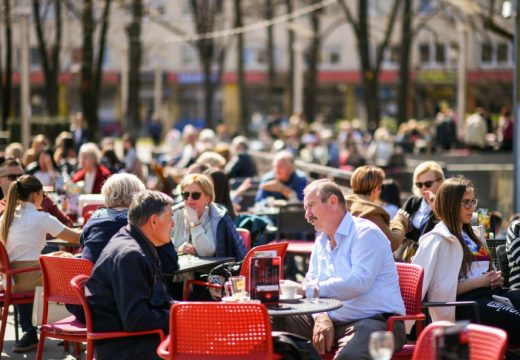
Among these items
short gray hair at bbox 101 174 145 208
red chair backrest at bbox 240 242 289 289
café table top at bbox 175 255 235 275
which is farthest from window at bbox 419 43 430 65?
short gray hair at bbox 101 174 145 208

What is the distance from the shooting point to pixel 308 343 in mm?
5953

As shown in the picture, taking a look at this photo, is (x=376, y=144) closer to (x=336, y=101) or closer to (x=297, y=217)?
(x=297, y=217)

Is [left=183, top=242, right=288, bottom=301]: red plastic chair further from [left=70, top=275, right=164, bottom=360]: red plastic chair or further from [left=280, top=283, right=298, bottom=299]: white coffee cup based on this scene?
[left=70, top=275, right=164, bottom=360]: red plastic chair

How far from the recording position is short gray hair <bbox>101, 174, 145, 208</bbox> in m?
7.93

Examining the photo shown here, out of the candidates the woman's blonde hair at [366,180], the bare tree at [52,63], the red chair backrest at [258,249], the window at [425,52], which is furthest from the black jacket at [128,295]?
the window at [425,52]

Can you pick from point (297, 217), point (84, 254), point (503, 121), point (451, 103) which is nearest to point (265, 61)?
point (451, 103)

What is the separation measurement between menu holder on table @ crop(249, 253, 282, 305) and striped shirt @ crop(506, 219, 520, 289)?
2216 mm

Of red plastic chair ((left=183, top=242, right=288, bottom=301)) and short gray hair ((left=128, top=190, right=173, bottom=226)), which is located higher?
short gray hair ((left=128, top=190, right=173, bottom=226))

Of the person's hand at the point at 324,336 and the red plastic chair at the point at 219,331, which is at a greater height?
the red plastic chair at the point at 219,331

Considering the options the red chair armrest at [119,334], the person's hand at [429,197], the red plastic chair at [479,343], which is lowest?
the red chair armrest at [119,334]

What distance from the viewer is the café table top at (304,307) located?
604cm

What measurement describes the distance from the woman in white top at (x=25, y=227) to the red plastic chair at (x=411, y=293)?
3169 mm

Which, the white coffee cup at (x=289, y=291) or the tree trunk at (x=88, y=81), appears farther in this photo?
the tree trunk at (x=88, y=81)

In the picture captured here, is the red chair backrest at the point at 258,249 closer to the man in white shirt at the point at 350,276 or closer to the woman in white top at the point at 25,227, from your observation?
the man in white shirt at the point at 350,276
